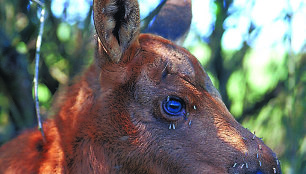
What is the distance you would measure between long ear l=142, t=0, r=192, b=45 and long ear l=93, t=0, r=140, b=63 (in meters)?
1.03

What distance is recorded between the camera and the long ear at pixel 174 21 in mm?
4070

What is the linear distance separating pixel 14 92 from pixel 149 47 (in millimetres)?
3218

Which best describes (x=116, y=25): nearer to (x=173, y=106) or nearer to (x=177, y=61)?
(x=177, y=61)

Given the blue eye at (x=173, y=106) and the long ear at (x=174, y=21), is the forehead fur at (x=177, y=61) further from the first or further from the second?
the long ear at (x=174, y=21)

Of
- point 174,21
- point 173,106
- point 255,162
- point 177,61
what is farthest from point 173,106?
point 174,21

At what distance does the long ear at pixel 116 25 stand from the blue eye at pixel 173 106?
1.70 ft

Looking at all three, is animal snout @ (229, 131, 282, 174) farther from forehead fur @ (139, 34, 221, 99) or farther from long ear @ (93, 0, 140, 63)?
long ear @ (93, 0, 140, 63)

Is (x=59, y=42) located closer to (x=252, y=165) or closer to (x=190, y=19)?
(x=190, y=19)

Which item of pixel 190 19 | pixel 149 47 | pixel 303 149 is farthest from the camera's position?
pixel 303 149

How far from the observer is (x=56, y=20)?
5316 mm

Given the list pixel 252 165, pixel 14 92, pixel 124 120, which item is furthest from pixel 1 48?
pixel 252 165

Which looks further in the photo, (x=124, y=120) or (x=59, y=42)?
(x=59, y=42)

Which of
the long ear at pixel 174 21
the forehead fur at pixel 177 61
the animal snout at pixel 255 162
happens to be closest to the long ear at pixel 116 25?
the forehead fur at pixel 177 61

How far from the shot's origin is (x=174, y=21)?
161 inches
